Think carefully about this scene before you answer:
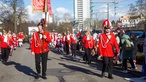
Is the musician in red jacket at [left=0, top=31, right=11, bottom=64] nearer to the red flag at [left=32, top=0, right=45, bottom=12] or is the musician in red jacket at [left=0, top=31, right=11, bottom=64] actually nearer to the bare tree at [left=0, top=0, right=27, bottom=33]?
the red flag at [left=32, top=0, right=45, bottom=12]

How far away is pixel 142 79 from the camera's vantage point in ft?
40.1

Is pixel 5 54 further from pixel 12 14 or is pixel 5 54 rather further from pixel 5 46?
pixel 12 14

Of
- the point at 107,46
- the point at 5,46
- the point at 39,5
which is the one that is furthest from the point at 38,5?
the point at 5,46

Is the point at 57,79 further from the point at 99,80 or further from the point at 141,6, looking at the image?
the point at 141,6

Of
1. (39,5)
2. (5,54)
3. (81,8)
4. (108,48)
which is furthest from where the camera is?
(81,8)

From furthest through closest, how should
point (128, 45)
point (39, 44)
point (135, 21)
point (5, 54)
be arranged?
point (135, 21) < point (5, 54) < point (128, 45) < point (39, 44)

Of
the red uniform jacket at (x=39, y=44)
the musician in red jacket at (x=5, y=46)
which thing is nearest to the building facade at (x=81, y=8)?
the musician in red jacket at (x=5, y=46)

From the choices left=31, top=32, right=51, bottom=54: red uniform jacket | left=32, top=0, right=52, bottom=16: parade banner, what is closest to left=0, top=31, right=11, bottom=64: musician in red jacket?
left=32, top=0, right=52, bottom=16: parade banner

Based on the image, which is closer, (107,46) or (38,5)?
(107,46)

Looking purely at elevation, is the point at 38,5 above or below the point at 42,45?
above

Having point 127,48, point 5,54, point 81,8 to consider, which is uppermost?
point 81,8

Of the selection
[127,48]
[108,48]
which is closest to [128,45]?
[127,48]

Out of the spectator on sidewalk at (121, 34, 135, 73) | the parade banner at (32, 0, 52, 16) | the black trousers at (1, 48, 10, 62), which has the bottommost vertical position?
the black trousers at (1, 48, 10, 62)

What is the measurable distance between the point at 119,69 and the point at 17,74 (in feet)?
14.4
